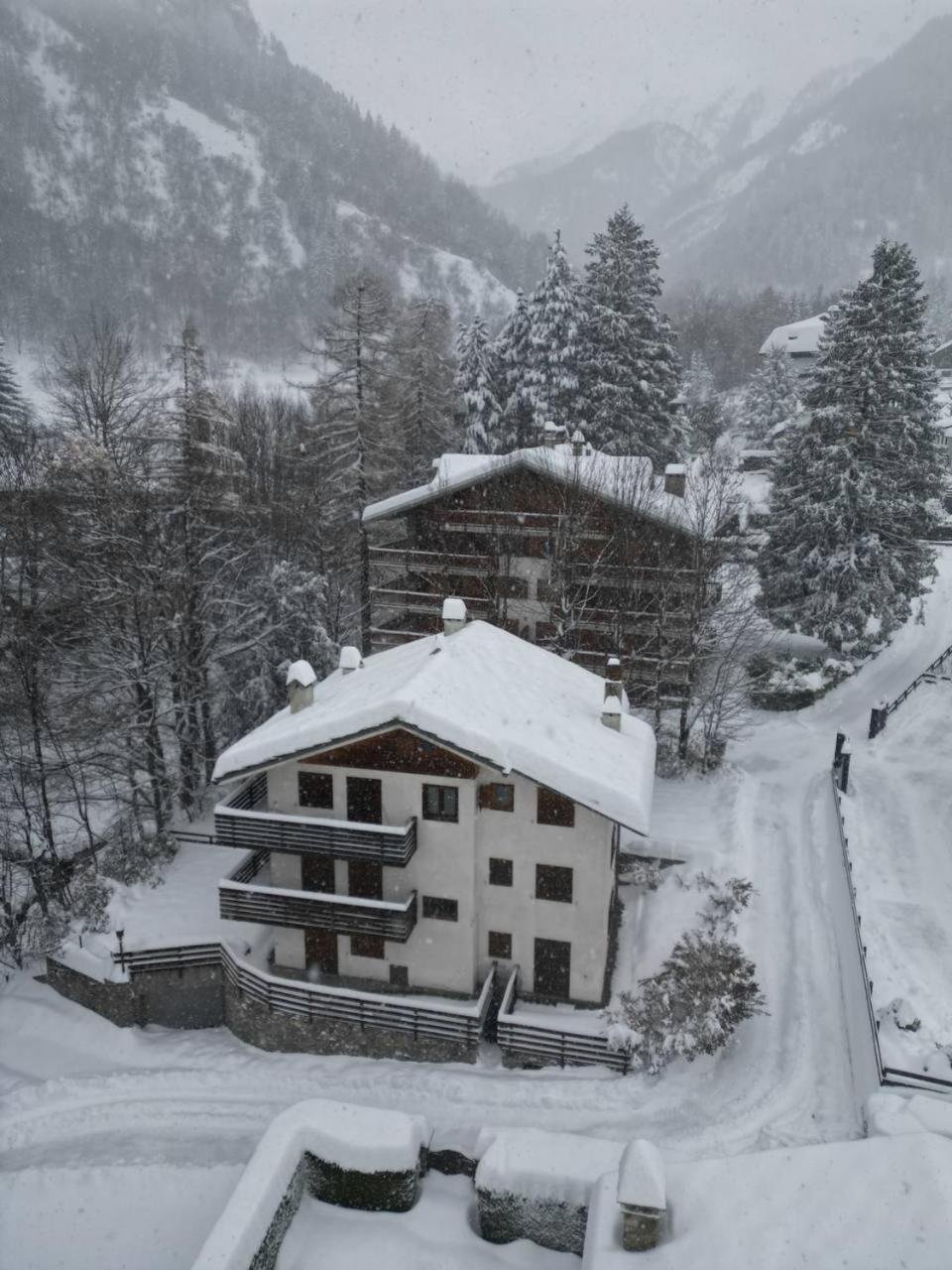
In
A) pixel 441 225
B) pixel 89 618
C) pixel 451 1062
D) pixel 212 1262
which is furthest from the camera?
pixel 441 225

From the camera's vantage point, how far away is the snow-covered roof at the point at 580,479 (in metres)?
31.1

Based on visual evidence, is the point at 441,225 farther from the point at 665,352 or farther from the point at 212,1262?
the point at 212,1262

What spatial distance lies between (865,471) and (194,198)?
15739cm

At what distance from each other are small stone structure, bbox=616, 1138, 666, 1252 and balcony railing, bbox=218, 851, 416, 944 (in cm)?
840

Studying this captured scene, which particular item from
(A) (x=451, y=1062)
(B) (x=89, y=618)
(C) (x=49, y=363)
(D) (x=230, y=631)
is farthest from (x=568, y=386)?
(C) (x=49, y=363)

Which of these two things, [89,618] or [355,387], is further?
[355,387]

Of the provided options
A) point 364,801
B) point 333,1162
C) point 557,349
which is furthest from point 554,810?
point 557,349

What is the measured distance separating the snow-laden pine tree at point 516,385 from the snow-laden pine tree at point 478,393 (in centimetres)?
79

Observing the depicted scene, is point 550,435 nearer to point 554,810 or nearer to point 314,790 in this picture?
point 554,810

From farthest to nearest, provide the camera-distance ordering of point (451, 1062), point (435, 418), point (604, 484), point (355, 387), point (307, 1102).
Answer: point (435, 418), point (355, 387), point (604, 484), point (451, 1062), point (307, 1102)

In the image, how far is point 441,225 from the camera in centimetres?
16562

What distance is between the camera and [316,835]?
62.5ft

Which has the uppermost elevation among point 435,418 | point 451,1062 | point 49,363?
point 49,363

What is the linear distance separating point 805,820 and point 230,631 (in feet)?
72.4
